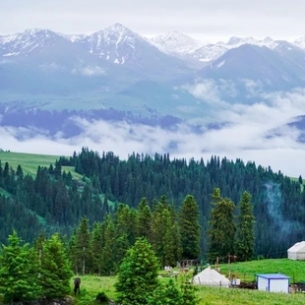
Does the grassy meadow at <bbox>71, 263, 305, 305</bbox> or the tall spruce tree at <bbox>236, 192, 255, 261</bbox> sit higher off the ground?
the tall spruce tree at <bbox>236, 192, 255, 261</bbox>

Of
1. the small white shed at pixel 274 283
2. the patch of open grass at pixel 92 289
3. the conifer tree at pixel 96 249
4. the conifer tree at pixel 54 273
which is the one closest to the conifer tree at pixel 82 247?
Answer: the conifer tree at pixel 96 249

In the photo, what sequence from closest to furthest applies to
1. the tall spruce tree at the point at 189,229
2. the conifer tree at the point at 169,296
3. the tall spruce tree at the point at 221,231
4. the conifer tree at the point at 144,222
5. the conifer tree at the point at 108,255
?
the conifer tree at the point at 169,296
the conifer tree at the point at 108,255
the conifer tree at the point at 144,222
the tall spruce tree at the point at 189,229
the tall spruce tree at the point at 221,231

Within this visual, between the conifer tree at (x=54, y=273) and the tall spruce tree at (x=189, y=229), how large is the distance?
2234 inches

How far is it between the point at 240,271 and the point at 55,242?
44.8 meters

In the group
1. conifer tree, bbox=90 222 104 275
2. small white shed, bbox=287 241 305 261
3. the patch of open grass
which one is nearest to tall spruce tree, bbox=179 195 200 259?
conifer tree, bbox=90 222 104 275

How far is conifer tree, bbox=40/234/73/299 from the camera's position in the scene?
79188mm

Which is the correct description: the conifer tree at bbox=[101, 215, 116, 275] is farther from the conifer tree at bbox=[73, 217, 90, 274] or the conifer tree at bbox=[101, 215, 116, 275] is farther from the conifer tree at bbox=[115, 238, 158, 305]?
the conifer tree at bbox=[115, 238, 158, 305]

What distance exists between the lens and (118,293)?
7856 cm

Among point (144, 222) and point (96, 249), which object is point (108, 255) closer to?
point (96, 249)

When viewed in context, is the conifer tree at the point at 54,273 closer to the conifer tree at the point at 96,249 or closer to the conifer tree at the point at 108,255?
the conifer tree at the point at 108,255

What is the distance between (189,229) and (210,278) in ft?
104

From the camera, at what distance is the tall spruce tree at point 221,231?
136750 mm

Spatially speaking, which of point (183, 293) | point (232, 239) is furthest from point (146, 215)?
point (183, 293)

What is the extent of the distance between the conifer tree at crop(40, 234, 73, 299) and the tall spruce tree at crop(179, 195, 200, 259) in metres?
56.7
